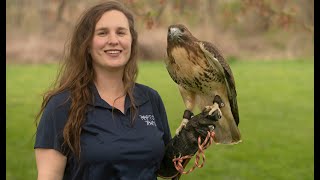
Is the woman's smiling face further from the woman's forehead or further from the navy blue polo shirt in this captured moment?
the navy blue polo shirt

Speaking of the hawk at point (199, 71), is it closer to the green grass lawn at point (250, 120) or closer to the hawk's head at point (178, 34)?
the hawk's head at point (178, 34)

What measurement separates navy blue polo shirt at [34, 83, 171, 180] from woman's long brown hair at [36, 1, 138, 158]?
0.09 ft

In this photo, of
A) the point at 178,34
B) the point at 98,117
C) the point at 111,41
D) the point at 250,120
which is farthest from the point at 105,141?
the point at 250,120

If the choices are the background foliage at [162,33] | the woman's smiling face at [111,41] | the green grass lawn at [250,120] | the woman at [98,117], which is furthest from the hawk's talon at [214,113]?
the background foliage at [162,33]

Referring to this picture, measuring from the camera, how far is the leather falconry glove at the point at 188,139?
1.95 metres

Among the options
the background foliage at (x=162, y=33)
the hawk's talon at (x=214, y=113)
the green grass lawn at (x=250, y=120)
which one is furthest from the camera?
the background foliage at (x=162, y=33)

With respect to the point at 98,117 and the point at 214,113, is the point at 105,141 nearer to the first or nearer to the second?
the point at 98,117

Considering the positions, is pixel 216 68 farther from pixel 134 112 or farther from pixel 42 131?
pixel 42 131

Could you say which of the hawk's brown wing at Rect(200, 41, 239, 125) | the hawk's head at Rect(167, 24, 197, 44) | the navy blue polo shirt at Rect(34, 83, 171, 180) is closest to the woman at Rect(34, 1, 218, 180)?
the navy blue polo shirt at Rect(34, 83, 171, 180)

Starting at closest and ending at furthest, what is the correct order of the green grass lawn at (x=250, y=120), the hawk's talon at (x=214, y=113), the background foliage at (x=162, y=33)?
the hawk's talon at (x=214, y=113) → the green grass lawn at (x=250, y=120) → the background foliage at (x=162, y=33)

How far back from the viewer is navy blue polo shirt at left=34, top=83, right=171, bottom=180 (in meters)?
1.82

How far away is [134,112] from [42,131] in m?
0.33

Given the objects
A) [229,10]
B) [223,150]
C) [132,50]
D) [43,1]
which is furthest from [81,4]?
[132,50]

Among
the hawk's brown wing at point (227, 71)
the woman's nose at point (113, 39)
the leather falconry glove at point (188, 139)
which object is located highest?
the woman's nose at point (113, 39)
